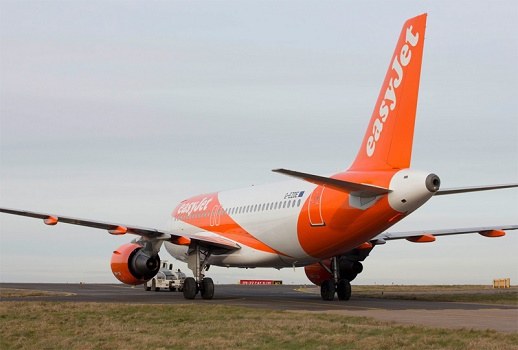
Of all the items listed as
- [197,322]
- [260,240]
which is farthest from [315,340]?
[260,240]

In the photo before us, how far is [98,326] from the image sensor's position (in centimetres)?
1905

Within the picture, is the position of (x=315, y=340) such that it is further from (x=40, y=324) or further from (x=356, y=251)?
(x=356, y=251)

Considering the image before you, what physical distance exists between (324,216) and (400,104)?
4.86m

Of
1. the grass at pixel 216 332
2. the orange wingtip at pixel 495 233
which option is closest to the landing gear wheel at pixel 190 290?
the grass at pixel 216 332

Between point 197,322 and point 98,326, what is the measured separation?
8.10 ft

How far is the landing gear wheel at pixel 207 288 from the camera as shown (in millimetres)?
32594

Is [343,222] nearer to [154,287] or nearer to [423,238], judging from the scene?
[423,238]

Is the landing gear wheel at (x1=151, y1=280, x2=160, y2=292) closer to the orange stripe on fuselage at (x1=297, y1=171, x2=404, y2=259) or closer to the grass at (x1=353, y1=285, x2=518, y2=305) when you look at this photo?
the grass at (x1=353, y1=285, x2=518, y2=305)

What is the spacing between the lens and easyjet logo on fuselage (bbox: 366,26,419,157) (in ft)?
86.1

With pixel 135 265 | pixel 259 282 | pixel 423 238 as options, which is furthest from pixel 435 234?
pixel 259 282

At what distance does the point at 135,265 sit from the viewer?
33562mm

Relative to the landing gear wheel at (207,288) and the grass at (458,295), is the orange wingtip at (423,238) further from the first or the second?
the landing gear wheel at (207,288)

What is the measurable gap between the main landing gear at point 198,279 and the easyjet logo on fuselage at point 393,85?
975 centimetres

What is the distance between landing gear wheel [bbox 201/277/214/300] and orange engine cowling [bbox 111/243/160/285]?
2.38m
